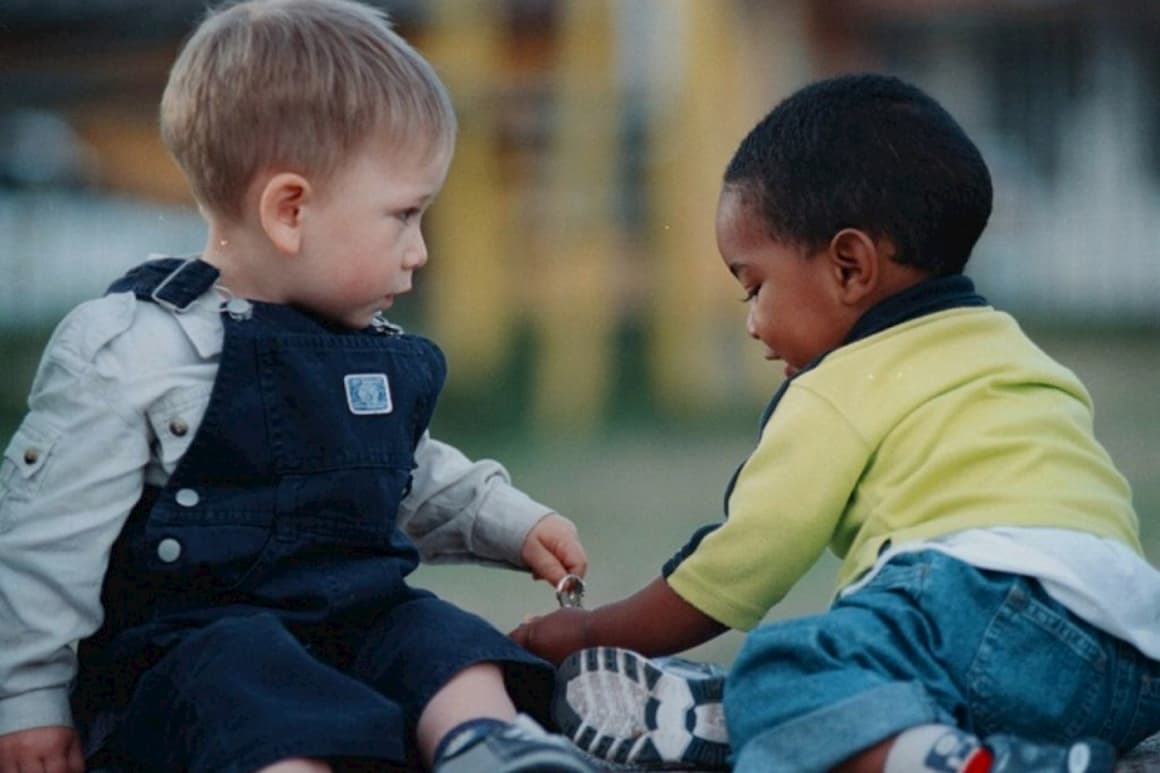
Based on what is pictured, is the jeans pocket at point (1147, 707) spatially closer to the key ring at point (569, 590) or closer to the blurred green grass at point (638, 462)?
the blurred green grass at point (638, 462)

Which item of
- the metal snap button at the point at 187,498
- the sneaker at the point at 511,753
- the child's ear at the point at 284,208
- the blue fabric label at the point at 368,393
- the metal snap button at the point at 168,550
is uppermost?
the child's ear at the point at 284,208

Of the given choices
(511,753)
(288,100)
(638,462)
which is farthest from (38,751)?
(638,462)

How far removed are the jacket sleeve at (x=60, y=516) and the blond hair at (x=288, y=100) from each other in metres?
0.23

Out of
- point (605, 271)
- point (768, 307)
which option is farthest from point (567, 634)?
point (605, 271)

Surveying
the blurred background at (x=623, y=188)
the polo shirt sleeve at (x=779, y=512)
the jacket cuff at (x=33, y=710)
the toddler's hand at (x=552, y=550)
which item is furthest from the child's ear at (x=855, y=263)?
the blurred background at (x=623, y=188)

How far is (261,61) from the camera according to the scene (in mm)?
2070

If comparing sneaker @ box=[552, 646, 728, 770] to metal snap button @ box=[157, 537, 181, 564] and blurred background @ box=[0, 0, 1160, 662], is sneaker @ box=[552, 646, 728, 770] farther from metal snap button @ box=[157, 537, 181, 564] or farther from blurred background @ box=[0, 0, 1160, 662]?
blurred background @ box=[0, 0, 1160, 662]

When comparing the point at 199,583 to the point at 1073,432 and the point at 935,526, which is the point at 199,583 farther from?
the point at 1073,432

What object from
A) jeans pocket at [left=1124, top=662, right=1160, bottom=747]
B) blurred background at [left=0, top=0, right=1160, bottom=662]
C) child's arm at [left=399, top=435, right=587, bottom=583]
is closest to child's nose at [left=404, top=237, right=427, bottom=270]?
child's arm at [left=399, top=435, right=587, bottom=583]

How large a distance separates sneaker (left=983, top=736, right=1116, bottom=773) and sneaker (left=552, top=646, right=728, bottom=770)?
0.38m

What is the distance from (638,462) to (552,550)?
13.8ft

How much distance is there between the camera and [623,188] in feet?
34.7

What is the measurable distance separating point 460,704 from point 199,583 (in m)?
0.27

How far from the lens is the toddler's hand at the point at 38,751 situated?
1884mm
